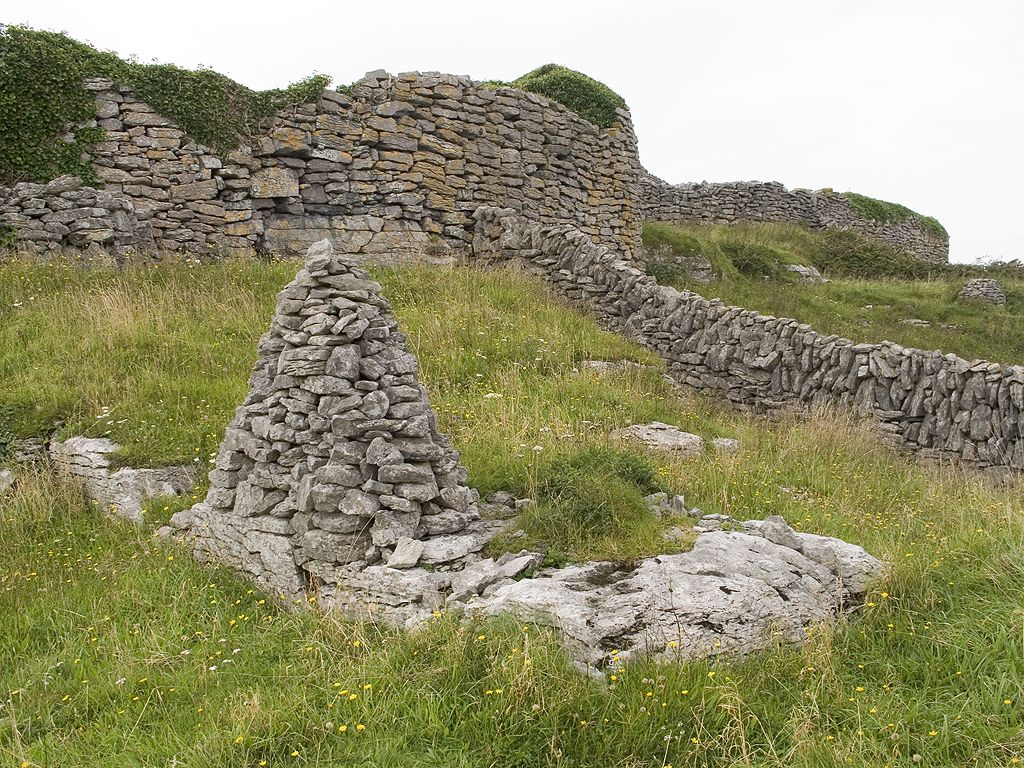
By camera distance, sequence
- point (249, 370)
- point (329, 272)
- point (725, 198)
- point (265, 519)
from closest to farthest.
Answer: point (265, 519) → point (329, 272) → point (249, 370) → point (725, 198)

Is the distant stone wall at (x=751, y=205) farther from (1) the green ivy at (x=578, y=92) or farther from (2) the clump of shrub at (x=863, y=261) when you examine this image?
(1) the green ivy at (x=578, y=92)

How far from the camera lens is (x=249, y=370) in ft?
30.0

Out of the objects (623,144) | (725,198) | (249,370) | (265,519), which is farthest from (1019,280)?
(265,519)

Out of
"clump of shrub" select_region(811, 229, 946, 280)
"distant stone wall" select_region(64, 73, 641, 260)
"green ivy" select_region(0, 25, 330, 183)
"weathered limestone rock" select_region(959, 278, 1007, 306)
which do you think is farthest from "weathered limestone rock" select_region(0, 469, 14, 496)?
"clump of shrub" select_region(811, 229, 946, 280)

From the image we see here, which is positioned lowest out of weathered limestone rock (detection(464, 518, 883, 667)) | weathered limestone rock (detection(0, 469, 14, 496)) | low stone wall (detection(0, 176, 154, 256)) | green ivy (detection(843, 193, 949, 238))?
weathered limestone rock (detection(0, 469, 14, 496))

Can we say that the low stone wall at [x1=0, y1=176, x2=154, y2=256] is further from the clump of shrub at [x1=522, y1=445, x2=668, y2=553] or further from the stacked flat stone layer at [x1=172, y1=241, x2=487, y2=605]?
the clump of shrub at [x1=522, y1=445, x2=668, y2=553]

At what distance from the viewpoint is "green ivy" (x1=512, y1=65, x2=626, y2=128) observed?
17.9 meters

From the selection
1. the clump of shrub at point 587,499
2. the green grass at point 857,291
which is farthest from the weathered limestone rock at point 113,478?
the green grass at point 857,291

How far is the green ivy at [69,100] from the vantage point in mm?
12320

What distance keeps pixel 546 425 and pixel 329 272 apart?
306 centimetres

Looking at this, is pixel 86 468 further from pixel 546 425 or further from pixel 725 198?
pixel 725 198

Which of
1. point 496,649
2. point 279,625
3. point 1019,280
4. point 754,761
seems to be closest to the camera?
point 754,761

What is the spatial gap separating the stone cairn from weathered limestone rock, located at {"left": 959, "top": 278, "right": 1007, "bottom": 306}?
21.5m

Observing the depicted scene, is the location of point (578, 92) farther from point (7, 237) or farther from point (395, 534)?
point (395, 534)
